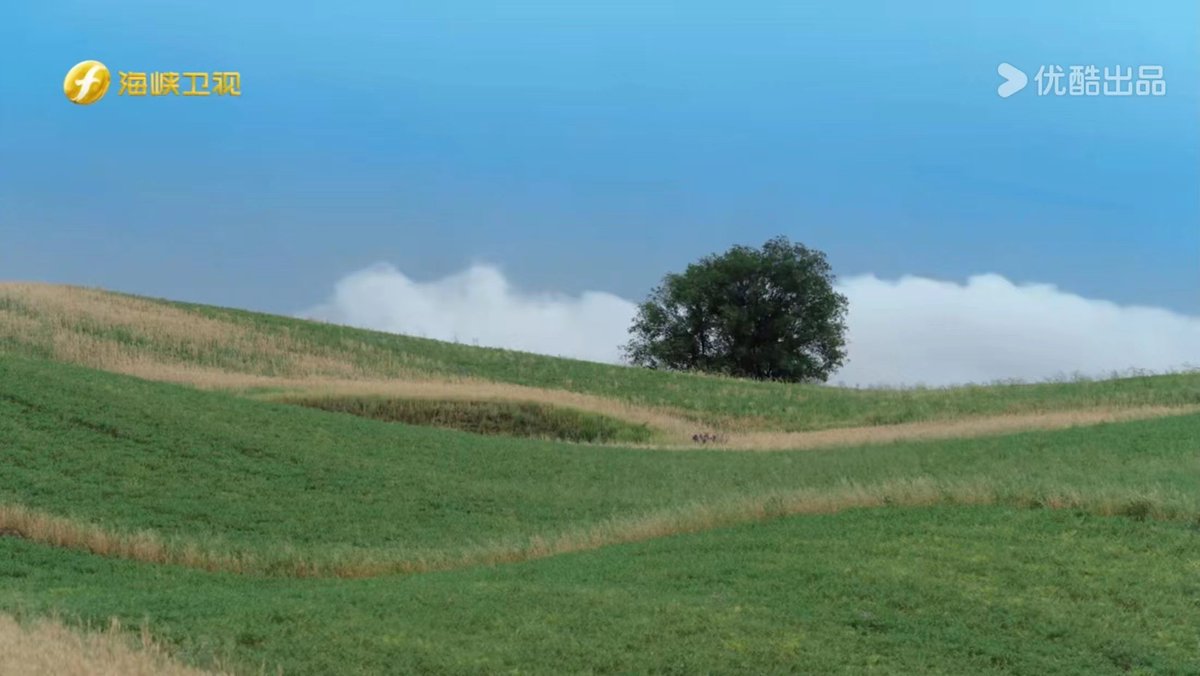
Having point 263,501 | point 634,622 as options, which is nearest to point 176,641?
point 634,622

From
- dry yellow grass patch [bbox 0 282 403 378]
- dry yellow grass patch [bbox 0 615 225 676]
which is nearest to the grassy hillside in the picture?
dry yellow grass patch [bbox 0 282 403 378]

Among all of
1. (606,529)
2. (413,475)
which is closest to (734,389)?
(413,475)

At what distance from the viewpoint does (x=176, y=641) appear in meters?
10.2

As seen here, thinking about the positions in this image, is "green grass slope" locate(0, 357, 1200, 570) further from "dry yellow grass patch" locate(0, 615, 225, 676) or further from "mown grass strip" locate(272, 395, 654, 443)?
"dry yellow grass patch" locate(0, 615, 225, 676)

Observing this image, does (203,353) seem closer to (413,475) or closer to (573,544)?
(413,475)

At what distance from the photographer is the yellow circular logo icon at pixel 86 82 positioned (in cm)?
3394

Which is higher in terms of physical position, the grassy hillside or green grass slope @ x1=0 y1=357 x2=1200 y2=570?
the grassy hillside

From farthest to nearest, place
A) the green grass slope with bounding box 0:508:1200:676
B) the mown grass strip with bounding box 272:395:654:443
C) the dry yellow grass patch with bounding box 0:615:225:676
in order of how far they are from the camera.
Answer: the mown grass strip with bounding box 272:395:654:443
the green grass slope with bounding box 0:508:1200:676
the dry yellow grass patch with bounding box 0:615:225:676

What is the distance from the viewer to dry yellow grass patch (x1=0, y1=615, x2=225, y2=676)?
28.7 ft

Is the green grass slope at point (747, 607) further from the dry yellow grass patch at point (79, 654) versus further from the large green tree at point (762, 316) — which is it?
the large green tree at point (762, 316)

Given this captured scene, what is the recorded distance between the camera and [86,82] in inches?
1344

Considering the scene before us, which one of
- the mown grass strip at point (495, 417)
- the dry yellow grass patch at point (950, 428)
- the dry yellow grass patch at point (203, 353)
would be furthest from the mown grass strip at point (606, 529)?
the dry yellow grass patch at point (203, 353)

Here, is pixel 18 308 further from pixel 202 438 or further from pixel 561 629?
pixel 561 629

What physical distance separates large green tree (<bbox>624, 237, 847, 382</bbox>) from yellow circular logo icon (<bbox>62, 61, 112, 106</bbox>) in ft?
126
